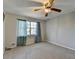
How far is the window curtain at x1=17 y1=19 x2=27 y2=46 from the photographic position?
19.0ft

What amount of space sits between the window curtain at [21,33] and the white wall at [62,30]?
7.31 ft

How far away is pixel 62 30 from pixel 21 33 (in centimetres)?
270

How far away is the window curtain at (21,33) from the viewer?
5.79m

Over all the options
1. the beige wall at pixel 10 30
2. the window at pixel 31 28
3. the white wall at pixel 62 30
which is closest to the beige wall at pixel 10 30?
the beige wall at pixel 10 30

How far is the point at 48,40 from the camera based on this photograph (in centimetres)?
760

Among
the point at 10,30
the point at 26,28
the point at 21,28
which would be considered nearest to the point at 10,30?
the point at 10,30

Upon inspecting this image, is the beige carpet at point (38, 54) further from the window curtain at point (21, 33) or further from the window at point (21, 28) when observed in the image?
the window at point (21, 28)

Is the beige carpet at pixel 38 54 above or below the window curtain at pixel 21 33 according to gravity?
below

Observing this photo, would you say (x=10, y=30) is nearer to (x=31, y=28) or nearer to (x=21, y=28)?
(x=21, y=28)

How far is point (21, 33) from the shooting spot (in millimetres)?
5918

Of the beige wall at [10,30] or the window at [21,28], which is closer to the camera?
the beige wall at [10,30]

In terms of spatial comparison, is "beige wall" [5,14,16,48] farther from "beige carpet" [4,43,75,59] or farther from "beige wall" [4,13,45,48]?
"beige carpet" [4,43,75,59]
